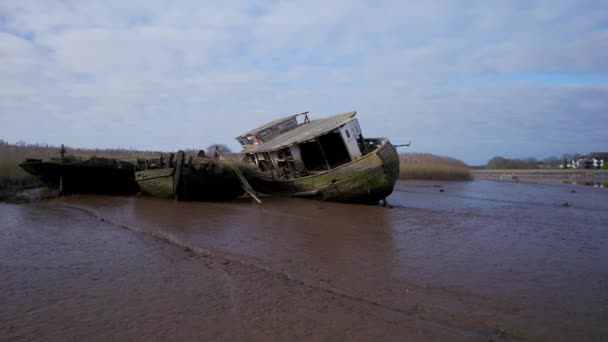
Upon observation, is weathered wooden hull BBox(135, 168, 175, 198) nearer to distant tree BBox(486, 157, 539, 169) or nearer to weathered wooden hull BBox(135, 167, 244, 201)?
weathered wooden hull BBox(135, 167, 244, 201)

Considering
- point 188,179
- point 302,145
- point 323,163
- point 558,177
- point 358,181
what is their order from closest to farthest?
1. point 358,181
2. point 188,179
3. point 302,145
4. point 323,163
5. point 558,177

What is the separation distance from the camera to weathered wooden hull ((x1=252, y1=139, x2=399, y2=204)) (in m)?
14.1

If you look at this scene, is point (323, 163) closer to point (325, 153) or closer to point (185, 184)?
point (325, 153)

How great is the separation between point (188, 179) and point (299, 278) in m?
9.70

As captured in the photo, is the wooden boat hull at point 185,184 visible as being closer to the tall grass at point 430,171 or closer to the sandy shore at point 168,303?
the sandy shore at point 168,303

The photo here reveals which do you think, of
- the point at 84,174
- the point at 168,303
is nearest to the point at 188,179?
the point at 84,174

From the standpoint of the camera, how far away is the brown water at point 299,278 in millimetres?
4418

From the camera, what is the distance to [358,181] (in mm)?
14484

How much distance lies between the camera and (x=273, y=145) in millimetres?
17062

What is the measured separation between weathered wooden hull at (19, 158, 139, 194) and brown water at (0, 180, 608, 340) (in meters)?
4.27

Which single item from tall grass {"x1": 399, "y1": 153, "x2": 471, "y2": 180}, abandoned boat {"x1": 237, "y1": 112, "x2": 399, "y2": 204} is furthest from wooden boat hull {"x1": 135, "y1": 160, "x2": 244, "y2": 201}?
tall grass {"x1": 399, "y1": 153, "x2": 471, "y2": 180}

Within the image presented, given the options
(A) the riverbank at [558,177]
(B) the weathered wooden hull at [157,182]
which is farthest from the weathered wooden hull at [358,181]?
(A) the riverbank at [558,177]

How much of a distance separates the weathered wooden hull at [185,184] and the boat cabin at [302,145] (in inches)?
80.2

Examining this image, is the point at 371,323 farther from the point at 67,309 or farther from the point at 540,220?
the point at 540,220
